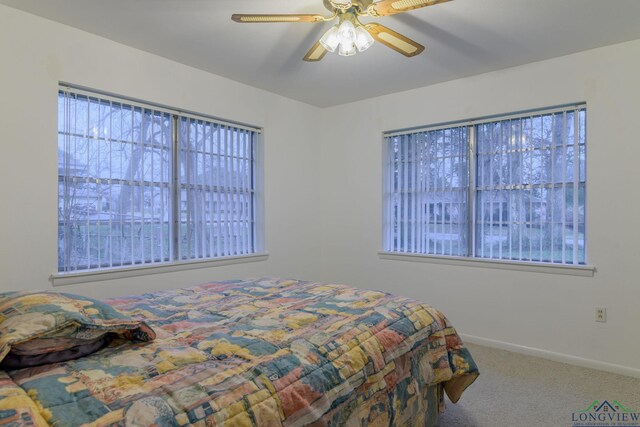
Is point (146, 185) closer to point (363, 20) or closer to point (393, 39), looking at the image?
point (363, 20)

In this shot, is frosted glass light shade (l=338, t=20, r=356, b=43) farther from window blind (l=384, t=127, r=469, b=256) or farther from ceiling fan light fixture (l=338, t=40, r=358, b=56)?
window blind (l=384, t=127, r=469, b=256)

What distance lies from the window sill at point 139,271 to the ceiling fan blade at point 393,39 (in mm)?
2381

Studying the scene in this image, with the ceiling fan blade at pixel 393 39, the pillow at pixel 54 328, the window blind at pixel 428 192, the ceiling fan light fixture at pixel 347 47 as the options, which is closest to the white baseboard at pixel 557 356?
the window blind at pixel 428 192

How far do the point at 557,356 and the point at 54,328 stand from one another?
11.4 ft

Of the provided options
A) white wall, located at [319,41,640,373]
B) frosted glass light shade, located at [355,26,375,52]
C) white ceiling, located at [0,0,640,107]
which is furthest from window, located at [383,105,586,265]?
frosted glass light shade, located at [355,26,375,52]

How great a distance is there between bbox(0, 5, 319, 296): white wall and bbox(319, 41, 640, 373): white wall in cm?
148

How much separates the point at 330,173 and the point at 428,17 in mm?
2344

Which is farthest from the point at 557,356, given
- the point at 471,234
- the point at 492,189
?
the point at 492,189

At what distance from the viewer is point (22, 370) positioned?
117 cm

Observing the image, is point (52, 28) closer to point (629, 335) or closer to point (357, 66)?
point (357, 66)

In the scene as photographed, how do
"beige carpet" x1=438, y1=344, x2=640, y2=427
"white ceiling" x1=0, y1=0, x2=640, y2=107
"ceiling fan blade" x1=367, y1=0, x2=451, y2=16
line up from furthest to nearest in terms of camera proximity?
"white ceiling" x1=0, y1=0, x2=640, y2=107 → "beige carpet" x1=438, y1=344, x2=640, y2=427 → "ceiling fan blade" x1=367, y1=0, x2=451, y2=16

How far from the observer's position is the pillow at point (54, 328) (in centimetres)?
117

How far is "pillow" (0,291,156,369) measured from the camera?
1.17 meters

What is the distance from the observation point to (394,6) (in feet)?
6.11
